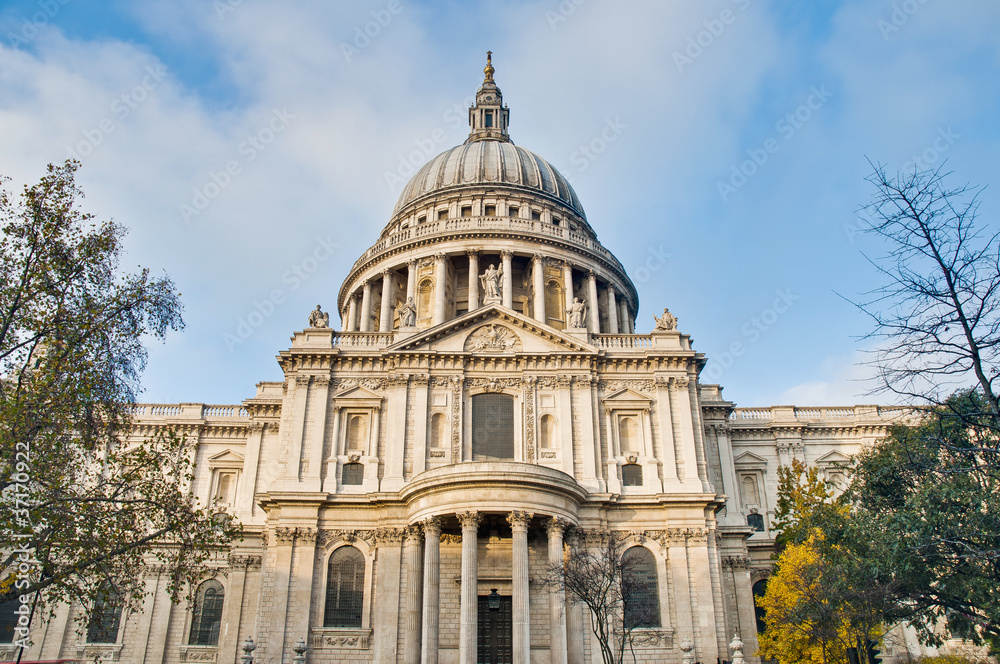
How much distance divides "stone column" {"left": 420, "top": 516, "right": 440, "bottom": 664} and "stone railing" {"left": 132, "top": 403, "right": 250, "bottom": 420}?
1802cm

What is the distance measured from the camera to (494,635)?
31625 mm

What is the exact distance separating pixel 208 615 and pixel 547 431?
64.5 ft

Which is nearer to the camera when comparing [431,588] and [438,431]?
[431,588]

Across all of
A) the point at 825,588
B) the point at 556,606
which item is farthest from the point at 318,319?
the point at 825,588

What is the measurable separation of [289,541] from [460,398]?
9574mm

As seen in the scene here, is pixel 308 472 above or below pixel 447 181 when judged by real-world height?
below

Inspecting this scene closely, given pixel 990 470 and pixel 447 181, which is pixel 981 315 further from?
pixel 447 181

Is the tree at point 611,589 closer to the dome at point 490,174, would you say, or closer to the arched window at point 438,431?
the arched window at point 438,431

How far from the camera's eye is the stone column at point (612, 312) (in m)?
52.8

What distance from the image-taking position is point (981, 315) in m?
13.8

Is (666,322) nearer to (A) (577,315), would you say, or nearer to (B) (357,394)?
(A) (577,315)

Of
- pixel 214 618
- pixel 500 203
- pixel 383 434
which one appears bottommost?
pixel 214 618

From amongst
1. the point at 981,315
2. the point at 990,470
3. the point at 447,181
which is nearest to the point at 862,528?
the point at 990,470

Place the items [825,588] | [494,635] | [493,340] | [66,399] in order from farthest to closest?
[493,340] → [494,635] → [825,588] → [66,399]
